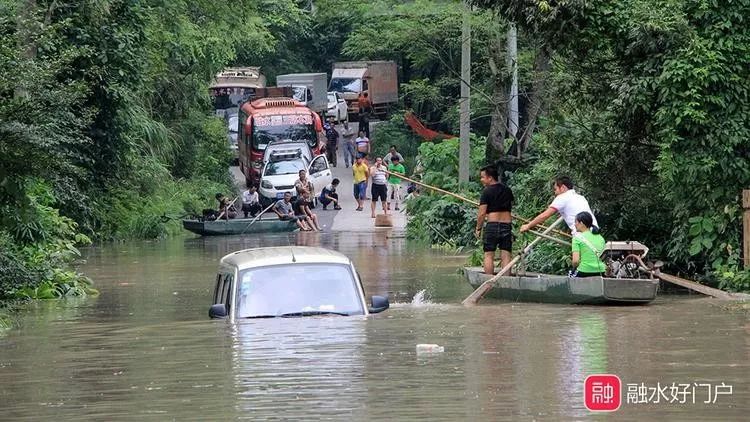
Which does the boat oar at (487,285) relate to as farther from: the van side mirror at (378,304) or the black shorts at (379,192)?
the black shorts at (379,192)

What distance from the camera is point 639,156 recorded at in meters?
22.3

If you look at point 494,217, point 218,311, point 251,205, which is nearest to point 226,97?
point 251,205

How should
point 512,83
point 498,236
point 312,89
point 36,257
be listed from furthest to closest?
point 312,89 → point 512,83 → point 36,257 → point 498,236

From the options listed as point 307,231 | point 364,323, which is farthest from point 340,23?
point 364,323

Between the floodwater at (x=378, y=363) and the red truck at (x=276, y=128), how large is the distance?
34.2 metres

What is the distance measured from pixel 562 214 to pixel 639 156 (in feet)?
11.4

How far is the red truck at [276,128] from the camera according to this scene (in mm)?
53522

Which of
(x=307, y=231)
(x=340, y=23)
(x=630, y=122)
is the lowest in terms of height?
(x=307, y=231)

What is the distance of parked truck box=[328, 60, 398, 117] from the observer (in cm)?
6462

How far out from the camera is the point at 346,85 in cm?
6669

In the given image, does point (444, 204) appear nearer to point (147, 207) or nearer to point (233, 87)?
point (147, 207)

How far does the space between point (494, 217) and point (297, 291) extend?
22.7 ft

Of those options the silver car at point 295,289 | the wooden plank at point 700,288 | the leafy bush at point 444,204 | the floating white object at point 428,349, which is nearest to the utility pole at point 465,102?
the leafy bush at point 444,204

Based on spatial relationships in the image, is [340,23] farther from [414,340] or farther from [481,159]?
[414,340]
